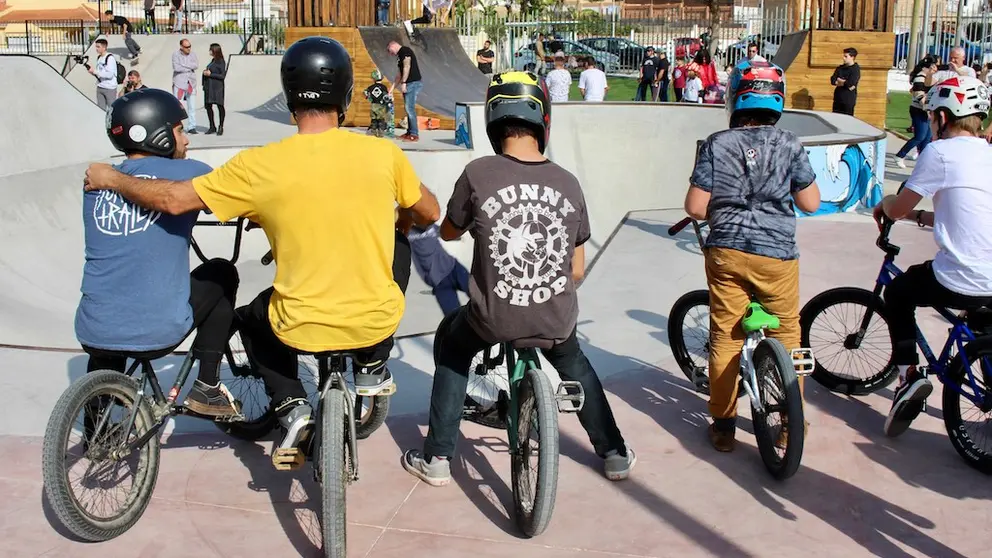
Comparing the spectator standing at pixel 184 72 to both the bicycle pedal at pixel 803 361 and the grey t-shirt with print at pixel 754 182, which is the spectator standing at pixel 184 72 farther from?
the bicycle pedal at pixel 803 361

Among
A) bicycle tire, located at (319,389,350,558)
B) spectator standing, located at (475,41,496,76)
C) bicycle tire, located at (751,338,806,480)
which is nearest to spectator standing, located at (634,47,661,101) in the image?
spectator standing, located at (475,41,496,76)

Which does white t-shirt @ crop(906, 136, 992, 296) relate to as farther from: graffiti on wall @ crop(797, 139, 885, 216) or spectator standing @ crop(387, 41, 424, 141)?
spectator standing @ crop(387, 41, 424, 141)

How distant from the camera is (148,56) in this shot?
2991cm

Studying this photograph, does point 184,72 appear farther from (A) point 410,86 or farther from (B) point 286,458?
(B) point 286,458

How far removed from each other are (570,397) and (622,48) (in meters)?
33.5

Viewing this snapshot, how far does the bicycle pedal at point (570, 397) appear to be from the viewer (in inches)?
153

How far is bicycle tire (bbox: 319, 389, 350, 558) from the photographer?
11.3 feet

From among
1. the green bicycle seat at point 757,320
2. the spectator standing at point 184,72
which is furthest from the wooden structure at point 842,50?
the green bicycle seat at point 757,320

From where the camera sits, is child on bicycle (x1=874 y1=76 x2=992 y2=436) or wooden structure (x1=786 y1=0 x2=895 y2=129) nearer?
child on bicycle (x1=874 y1=76 x2=992 y2=436)

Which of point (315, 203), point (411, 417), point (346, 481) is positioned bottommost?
point (411, 417)

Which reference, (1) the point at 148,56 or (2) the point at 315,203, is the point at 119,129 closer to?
(2) the point at 315,203

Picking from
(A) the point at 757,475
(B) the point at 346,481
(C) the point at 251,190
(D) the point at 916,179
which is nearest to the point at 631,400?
(A) the point at 757,475

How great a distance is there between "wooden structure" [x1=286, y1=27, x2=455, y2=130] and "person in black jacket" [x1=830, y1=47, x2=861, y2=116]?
25.7 ft

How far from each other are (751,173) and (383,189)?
5.83ft
